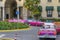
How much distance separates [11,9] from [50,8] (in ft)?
33.7

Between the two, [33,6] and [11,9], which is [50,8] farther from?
[11,9]

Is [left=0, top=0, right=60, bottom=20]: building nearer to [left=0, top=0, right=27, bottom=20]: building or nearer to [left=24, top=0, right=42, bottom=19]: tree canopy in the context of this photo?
[left=0, top=0, right=27, bottom=20]: building

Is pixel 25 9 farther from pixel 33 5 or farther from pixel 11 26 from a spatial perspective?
pixel 11 26

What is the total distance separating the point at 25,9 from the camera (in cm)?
6097

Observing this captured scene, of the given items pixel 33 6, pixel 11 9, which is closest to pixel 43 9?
pixel 33 6

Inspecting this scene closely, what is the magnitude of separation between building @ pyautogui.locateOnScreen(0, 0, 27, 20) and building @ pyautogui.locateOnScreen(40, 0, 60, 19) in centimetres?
425

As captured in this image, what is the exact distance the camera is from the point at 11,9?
65188mm

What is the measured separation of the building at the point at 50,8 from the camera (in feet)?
197

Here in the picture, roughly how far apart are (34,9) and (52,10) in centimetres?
548

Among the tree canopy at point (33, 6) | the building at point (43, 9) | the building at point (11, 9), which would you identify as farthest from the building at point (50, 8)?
the building at point (11, 9)

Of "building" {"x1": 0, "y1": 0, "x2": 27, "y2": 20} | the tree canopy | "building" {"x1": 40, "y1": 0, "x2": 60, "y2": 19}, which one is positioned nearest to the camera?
the tree canopy

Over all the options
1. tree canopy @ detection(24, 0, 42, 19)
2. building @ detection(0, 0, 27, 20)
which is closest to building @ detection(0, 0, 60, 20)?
building @ detection(0, 0, 27, 20)

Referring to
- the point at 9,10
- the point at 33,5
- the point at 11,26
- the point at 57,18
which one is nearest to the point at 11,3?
the point at 9,10

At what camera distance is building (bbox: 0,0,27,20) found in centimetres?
6165
